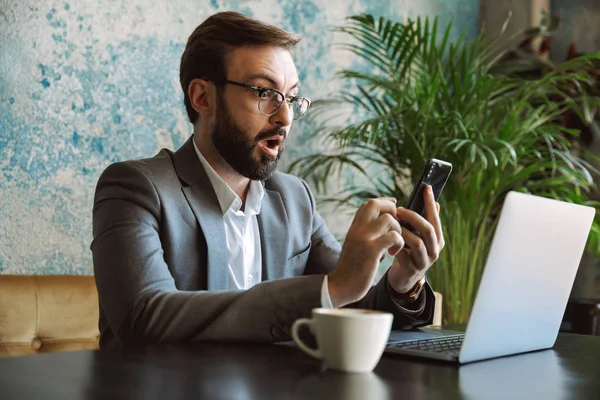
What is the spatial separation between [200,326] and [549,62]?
3.25 meters

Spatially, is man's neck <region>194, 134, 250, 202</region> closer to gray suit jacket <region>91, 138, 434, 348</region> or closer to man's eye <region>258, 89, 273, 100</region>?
gray suit jacket <region>91, 138, 434, 348</region>

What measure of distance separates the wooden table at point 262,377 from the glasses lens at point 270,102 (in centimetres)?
79

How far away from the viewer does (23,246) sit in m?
2.55

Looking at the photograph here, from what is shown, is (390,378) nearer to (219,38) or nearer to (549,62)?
(219,38)

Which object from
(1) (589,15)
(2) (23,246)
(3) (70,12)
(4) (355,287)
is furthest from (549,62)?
(4) (355,287)

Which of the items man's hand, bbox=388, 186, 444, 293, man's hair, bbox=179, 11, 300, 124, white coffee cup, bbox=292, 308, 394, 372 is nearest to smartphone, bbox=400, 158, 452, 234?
man's hand, bbox=388, 186, 444, 293

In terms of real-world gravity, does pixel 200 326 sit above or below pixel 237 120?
below

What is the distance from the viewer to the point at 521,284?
113 cm

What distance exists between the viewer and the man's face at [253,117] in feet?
6.06

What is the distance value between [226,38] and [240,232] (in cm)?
49

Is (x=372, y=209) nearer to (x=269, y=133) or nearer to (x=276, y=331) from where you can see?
(x=276, y=331)

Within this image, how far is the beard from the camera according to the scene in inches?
72.4

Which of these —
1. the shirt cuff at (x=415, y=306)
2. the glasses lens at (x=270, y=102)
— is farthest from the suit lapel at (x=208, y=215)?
the shirt cuff at (x=415, y=306)

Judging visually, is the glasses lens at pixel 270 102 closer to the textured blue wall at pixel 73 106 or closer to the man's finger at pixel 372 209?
the man's finger at pixel 372 209
